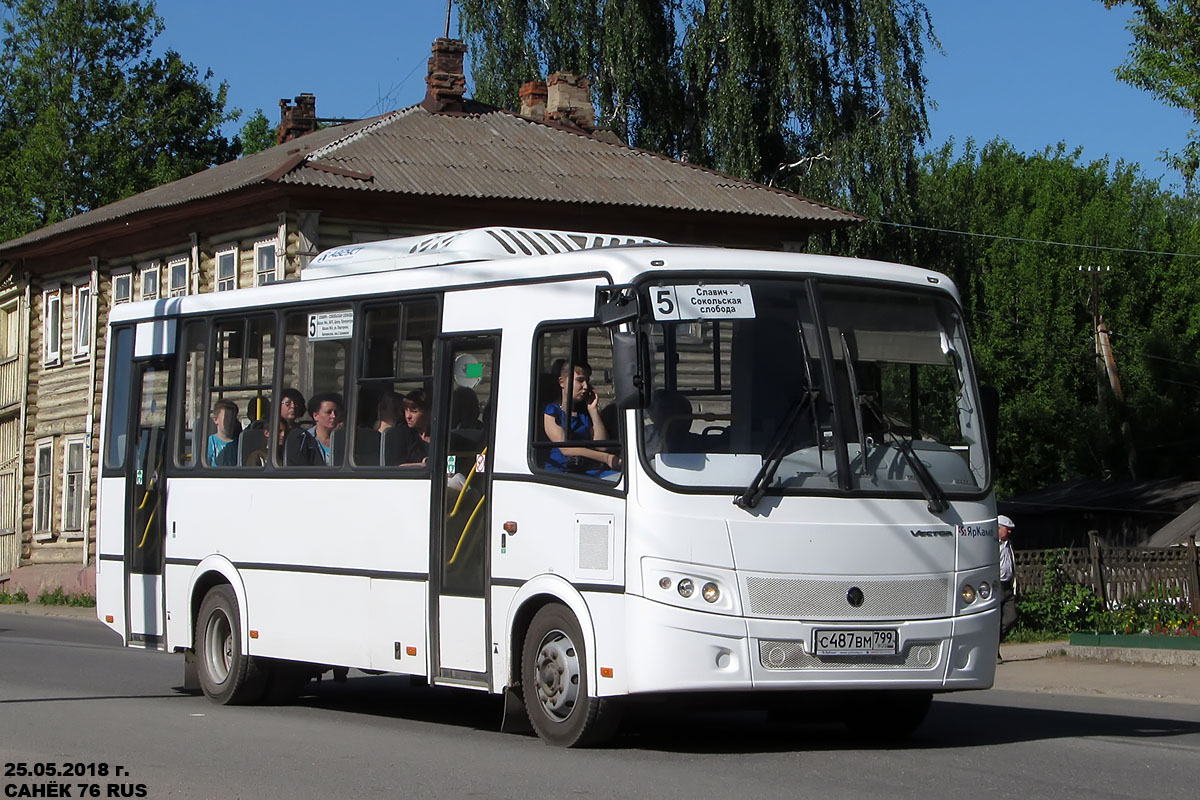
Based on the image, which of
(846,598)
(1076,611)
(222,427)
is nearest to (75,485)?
(1076,611)

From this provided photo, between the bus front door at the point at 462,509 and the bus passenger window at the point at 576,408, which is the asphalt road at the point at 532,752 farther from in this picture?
the bus passenger window at the point at 576,408

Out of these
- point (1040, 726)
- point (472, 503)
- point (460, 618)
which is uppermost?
point (472, 503)

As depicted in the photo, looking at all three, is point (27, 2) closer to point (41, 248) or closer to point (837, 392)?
point (41, 248)

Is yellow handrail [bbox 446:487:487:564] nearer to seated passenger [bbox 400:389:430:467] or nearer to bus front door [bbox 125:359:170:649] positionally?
seated passenger [bbox 400:389:430:467]

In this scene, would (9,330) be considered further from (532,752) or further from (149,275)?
(532,752)

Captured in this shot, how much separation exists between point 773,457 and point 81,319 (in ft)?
97.7

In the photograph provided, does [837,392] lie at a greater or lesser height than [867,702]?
greater

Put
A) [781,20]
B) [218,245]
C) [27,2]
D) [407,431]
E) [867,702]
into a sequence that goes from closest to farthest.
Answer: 1. [867,702]
2. [407,431]
3. [218,245]
4. [781,20]
5. [27,2]

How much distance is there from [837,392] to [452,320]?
2652mm

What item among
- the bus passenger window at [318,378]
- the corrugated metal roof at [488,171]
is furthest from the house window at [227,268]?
the bus passenger window at [318,378]

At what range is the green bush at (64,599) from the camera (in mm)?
33406

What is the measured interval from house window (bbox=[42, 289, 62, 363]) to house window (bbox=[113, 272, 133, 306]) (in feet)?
9.17

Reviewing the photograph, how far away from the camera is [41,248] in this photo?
121ft

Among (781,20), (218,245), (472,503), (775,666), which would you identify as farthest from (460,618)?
(781,20)
